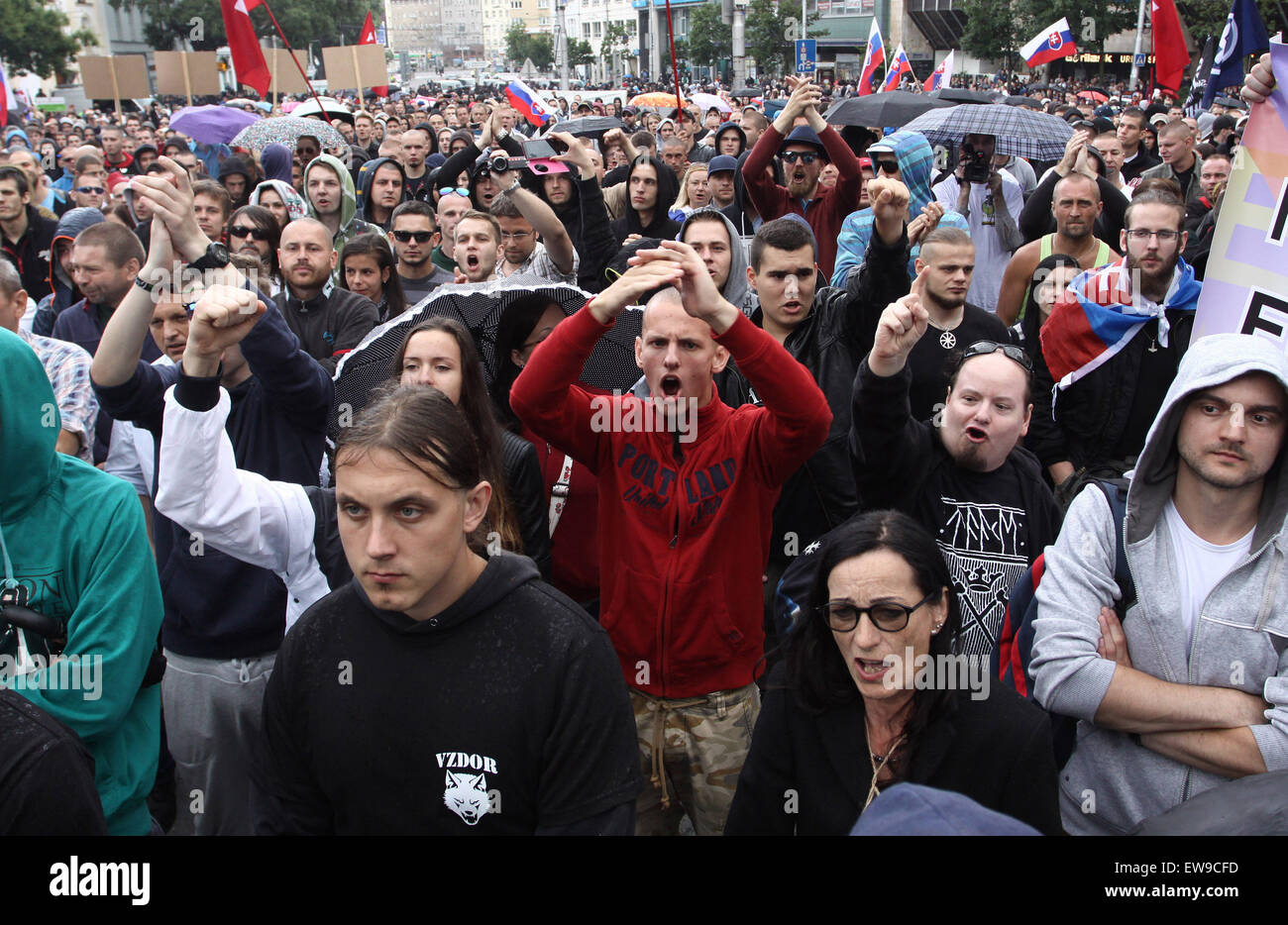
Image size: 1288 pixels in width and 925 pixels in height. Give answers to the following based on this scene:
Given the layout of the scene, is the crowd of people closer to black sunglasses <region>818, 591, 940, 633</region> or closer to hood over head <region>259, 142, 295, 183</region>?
black sunglasses <region>818, 591, 940, 633</region>

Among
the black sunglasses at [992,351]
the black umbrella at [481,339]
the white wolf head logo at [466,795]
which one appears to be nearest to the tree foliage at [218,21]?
the black umbrella at [481,339]

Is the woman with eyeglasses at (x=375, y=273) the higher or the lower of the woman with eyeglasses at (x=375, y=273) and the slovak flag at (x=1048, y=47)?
the lower

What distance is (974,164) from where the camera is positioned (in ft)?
24.8

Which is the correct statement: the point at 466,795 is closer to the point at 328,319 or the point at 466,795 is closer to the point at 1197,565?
the point at 1197,565

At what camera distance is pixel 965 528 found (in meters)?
3.27

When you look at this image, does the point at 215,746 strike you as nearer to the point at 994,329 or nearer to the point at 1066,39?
the point at 994,329

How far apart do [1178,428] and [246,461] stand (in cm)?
288

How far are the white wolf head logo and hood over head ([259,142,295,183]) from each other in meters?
8.66

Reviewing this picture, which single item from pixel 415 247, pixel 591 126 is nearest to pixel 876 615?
pixel 415 247

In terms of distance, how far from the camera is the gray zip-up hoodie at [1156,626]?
2.32 meters

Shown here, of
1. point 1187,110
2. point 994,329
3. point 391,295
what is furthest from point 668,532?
point 1187,110

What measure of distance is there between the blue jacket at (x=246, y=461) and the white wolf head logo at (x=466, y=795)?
1496 mm

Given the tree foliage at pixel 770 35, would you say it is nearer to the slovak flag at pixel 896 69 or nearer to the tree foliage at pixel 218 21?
the tree foliage at pixel 218 21

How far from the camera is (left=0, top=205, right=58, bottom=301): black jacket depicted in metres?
8.26
